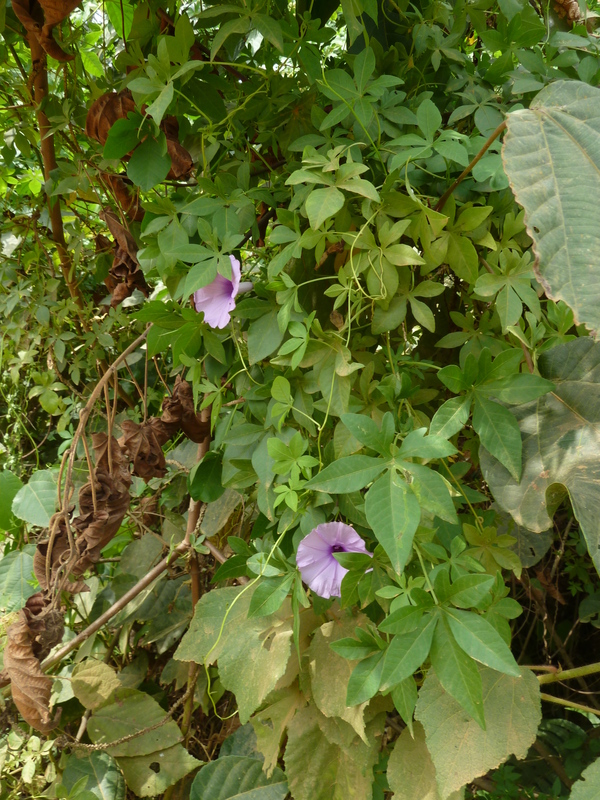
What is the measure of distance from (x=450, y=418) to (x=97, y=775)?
0.99 meters

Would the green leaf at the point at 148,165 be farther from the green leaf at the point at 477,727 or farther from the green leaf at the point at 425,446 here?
the green leaf at the point at 477,727

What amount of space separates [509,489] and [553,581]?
23.2 inches

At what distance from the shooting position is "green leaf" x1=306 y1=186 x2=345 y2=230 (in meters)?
0.74

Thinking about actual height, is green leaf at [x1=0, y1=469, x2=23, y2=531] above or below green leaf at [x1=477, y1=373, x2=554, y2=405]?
below

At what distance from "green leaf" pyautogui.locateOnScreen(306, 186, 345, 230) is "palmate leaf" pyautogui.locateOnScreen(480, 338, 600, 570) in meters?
0.33

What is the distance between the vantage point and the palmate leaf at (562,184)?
621 millimetres

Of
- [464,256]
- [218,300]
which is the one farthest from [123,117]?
[464,256]

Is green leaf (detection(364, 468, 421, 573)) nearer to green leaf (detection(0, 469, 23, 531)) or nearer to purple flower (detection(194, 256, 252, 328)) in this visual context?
purple flower (detection(194, 256, 252, 328))

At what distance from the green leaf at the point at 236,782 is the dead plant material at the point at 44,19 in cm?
127

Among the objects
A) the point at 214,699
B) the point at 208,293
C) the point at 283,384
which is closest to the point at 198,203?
the point at 208,293

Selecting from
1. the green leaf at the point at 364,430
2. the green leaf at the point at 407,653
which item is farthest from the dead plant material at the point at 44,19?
the green leaf at the point at 407,653

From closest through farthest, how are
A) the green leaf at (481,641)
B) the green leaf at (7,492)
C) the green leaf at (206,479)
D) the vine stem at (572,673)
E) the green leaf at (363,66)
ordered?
the green leaf at (481,641), the green leaf at (363,66), the vine stem at (572,673), the green leaf at (206,479), the green leaf at (7,492)

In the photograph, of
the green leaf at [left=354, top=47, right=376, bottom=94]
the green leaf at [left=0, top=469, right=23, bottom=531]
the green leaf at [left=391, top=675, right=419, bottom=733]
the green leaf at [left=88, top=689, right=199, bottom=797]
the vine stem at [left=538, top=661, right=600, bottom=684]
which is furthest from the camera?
the green leaf at [left=0, top=469, right=23, bottom=531]

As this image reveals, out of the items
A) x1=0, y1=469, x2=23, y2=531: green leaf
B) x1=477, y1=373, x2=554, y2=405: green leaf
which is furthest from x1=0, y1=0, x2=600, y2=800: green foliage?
x1=0, y1=469, x2=23, y2=531: green leaf
